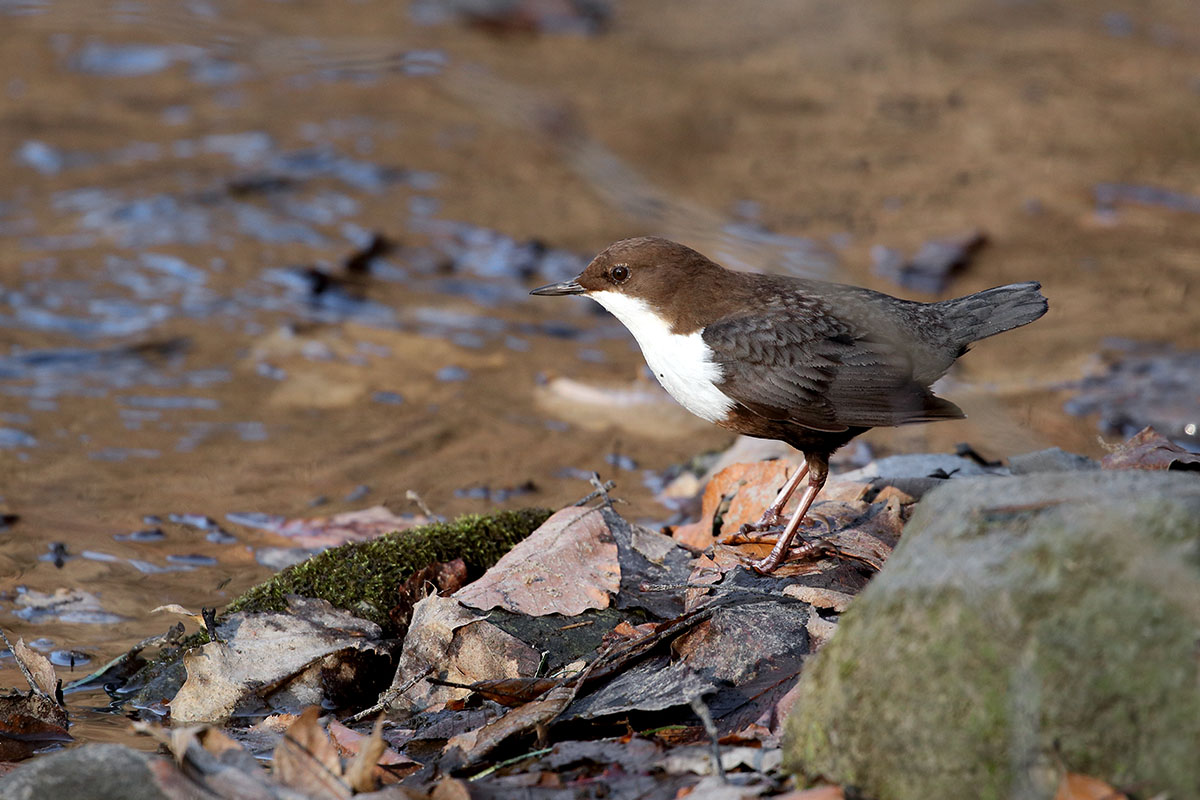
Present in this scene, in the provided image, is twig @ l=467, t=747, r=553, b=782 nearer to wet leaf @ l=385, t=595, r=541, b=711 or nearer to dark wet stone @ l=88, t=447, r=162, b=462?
wet leaf @ l=385, t=595, r=541, b=711

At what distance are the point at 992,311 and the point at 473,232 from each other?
18.1 ft

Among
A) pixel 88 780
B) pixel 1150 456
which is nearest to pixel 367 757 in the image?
pixel 88 780

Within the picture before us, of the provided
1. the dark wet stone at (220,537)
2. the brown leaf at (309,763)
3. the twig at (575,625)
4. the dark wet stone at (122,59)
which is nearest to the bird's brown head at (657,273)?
the twig at (575,625)

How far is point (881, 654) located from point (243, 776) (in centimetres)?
140

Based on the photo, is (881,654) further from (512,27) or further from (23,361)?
(512,27)

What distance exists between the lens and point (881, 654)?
2.30 metres

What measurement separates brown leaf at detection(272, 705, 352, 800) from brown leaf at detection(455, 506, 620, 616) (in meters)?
0.98

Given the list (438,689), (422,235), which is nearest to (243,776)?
(438,689)

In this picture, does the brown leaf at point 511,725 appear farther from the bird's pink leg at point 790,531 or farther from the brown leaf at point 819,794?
the bird's pink leg at point 790,531

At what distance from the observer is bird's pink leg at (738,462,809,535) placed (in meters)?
4.19

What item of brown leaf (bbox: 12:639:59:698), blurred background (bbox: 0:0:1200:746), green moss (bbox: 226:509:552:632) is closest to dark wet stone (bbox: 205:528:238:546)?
blurred background (bbox: 0:0:1200:746)

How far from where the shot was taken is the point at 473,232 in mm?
9117

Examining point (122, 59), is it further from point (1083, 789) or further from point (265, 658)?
point (1083, 789)

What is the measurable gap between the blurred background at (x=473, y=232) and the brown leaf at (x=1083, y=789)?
2.39 ft
